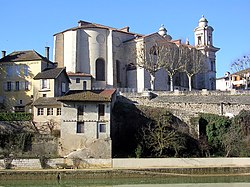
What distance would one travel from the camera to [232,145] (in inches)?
1864

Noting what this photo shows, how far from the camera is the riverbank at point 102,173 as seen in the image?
38.9 metres

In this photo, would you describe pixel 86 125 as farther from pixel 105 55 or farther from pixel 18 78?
pixel 105 55

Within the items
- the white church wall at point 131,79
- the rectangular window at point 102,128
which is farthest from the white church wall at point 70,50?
the rectangular window at point 102,128

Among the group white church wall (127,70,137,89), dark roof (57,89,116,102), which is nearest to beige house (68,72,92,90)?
white church wall (127,70,137,89)

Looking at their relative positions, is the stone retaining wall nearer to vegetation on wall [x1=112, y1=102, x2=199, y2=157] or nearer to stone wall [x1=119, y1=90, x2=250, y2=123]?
vegetation on wall [x1=112, y1=102, x2=199, y2=157]

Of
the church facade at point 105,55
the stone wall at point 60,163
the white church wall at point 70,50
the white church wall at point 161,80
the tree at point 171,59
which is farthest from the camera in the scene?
the white church wall at point 161,80

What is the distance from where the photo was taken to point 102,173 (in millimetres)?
39500

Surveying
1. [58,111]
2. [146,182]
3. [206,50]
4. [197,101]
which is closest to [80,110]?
[58,111]

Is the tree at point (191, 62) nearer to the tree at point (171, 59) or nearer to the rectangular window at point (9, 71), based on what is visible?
the tree at point (171, 59)

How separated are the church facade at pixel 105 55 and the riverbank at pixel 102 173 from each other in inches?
1066

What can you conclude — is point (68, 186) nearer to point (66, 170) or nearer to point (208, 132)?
point (66, 170)

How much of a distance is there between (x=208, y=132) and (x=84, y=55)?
87.2 feet

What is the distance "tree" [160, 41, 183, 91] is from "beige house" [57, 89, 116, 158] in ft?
69.8

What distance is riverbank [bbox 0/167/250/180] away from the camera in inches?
1532
